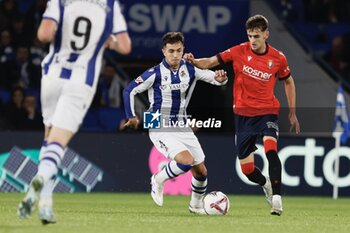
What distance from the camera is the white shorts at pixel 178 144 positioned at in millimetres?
11273

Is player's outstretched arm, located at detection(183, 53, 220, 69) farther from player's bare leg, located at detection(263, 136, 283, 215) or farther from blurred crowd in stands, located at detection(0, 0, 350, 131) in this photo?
blurred crowd in stands, located at detection(0, 0, 350, 131)

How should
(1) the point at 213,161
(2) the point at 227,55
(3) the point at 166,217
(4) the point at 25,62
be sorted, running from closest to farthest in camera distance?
(3) the point at 166,217 → (2) the point at 227,55 → (1) the point at 213,161 → (4) the point at 25,62

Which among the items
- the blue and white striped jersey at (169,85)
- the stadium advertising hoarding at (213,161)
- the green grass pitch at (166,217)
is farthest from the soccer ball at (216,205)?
the stadium advertising hoarding at (213,161)

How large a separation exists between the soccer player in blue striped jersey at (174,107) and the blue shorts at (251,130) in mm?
490

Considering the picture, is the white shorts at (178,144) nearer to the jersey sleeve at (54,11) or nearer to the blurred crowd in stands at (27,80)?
the jersey sleeve at (54,11)

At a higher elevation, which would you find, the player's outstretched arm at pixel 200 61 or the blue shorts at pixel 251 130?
the player's outstretched arm at pixel 200 61

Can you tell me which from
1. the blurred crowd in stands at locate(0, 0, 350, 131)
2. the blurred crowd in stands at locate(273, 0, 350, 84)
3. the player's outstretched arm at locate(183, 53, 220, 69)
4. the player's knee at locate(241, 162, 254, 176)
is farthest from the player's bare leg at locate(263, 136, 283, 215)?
the blurred crowd in stands at locate(273, 0, 350, 84)

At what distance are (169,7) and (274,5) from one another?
7.16ft

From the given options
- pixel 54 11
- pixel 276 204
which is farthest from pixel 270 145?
pixel 54 11

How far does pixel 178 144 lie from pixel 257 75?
108 centimetres

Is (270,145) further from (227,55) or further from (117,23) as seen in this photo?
(117,23)

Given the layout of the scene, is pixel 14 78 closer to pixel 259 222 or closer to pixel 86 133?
pixel 86 133

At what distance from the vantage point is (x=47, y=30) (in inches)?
331

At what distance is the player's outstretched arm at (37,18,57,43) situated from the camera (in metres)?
8.37
